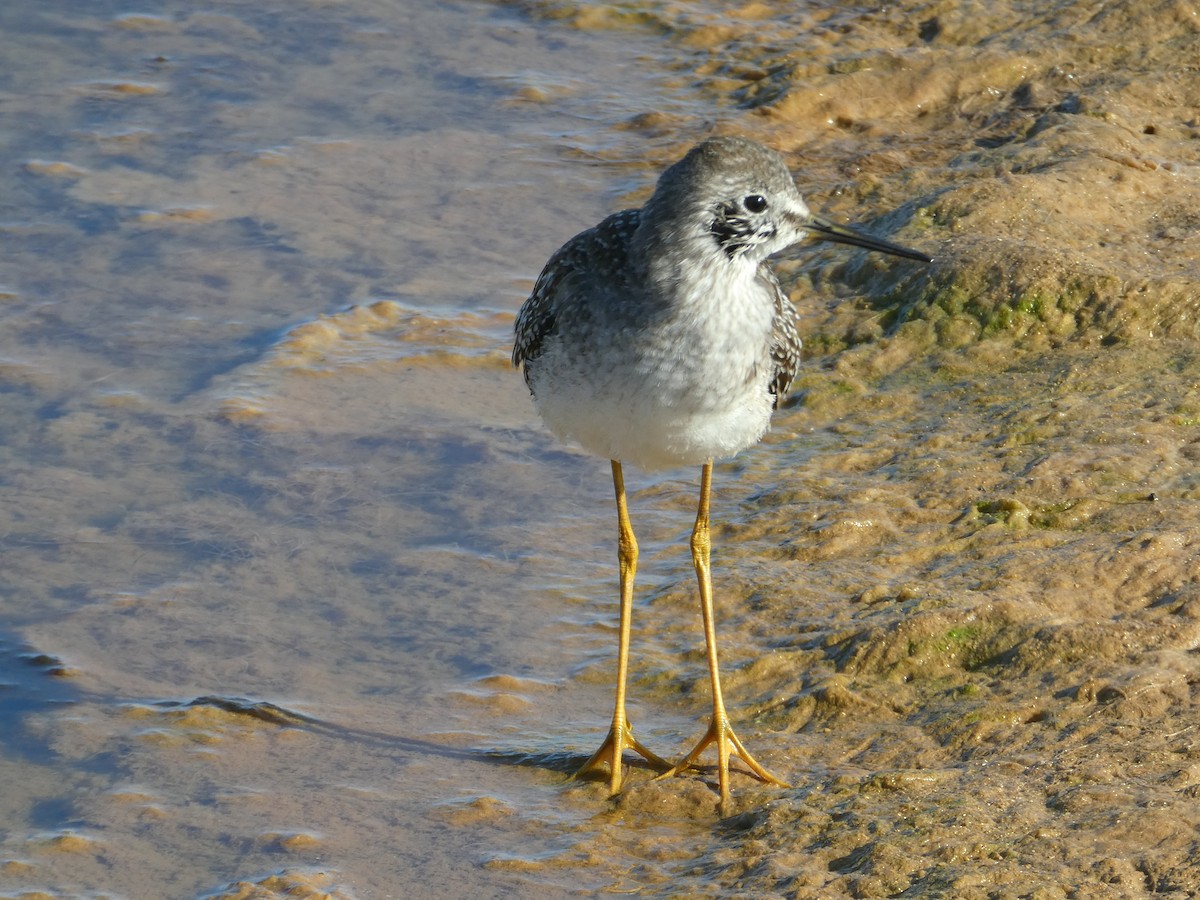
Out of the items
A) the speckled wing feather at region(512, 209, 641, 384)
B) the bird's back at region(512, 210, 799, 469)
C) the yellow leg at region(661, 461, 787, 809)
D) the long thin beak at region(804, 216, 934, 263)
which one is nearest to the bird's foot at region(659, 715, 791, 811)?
the yellow leg at region(661, 461, 787, 809)

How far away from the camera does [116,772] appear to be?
250 inches

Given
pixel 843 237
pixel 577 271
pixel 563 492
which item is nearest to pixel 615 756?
pixel 577 271

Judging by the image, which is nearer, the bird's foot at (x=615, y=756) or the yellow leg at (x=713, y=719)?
the yellow leg at (x=713, y=719)

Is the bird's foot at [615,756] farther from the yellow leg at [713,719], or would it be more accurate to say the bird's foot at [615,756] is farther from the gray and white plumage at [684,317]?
the gray and white plumage at [684,317]

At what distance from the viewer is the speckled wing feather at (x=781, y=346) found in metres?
6.14

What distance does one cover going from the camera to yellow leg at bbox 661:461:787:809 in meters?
6.00

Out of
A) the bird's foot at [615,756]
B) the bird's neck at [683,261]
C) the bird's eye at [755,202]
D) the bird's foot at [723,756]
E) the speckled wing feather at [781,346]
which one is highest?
the bird's eye at [755,202]

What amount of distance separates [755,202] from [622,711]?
2.03 meters

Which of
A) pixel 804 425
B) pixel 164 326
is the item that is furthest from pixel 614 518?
pixel 164 326

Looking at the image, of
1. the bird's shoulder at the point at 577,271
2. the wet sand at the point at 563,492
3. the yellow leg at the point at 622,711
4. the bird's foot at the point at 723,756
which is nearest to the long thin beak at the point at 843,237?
the bird's shoulder at the point at 577,271

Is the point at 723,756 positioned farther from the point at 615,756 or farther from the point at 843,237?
the point at 843,237

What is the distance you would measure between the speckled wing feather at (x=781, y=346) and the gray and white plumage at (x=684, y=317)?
137 mm

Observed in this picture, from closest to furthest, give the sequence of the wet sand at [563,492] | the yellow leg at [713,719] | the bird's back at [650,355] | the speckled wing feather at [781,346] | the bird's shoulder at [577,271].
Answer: the bird's back at [650,355] → the wet sand at [563,492] → the bird's shoulder at [577,271] → the yellow leg at [713,719] → the speckled wing feather at [781,346]

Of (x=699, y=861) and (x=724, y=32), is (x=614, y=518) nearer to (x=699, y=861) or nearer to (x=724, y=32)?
(x=699, y=861)
